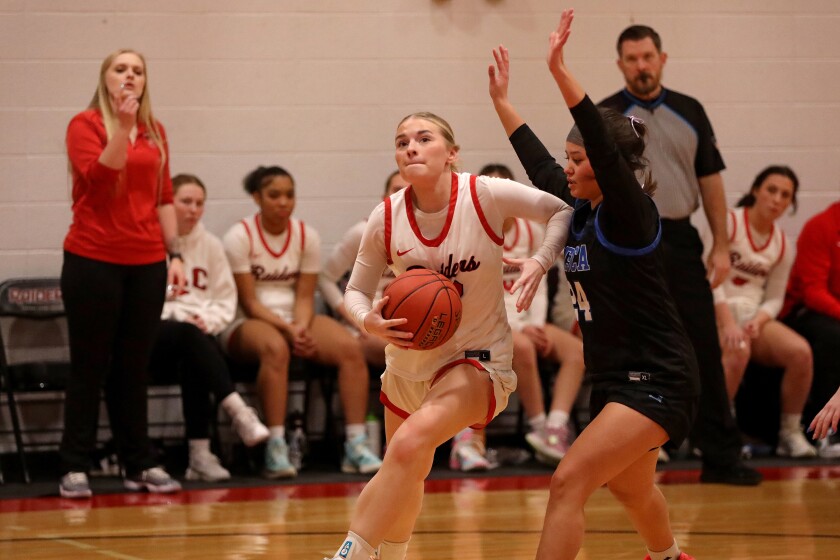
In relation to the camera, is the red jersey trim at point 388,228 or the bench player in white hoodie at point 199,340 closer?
the red jersey trim at point 388,228

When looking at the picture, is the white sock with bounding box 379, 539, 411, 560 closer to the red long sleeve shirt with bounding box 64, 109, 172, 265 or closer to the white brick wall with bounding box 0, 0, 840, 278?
the red long sleeve shirt with bounding box 64, 109, 172, 265

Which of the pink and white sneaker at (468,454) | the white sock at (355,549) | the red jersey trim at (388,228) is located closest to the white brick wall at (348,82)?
the pink and white sneaker at (468,454)

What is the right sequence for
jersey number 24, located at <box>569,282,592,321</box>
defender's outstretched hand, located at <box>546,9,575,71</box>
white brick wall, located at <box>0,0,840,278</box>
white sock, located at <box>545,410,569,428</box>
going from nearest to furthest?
defender's outstretched hand, located at <box>546,9,575,71</box> < jersey number 24, located at <box>569,282,592,321</box> < white sock, located at <box>545,410,569,428</box> < white brick wall, located at <box>0,0,840,278</box>

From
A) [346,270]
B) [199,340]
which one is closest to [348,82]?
[346,270]

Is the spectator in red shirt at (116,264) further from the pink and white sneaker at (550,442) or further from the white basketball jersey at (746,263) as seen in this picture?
the white basketball jersey at (746,263)

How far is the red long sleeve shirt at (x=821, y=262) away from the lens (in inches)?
289

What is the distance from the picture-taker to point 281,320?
22.8 ft

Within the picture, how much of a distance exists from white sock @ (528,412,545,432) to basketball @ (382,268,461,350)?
3291mm

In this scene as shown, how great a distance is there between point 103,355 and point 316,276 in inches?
65.3

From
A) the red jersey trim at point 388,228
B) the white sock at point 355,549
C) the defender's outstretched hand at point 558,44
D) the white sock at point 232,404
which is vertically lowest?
the white sock at point 232,404

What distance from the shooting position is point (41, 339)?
720cm

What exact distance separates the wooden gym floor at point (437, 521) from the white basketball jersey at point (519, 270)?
1.06 meters

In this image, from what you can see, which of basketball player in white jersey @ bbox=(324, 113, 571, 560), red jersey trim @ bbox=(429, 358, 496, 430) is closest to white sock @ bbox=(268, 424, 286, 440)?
basketball player in white jersey @ bbox=(324, 113, 571, 560)

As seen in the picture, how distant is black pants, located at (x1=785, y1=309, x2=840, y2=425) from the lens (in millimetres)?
7207
